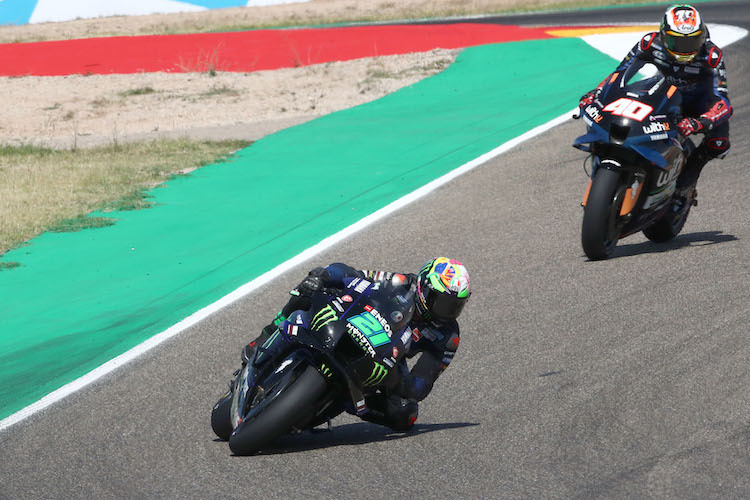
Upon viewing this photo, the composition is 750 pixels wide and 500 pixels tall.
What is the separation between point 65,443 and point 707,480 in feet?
11.1

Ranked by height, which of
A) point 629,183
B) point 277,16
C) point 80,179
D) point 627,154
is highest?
point 627,154

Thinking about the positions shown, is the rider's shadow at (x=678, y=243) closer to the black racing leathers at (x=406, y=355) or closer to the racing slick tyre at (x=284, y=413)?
the black racing leathers at (x=406, y=355)

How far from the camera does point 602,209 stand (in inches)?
328

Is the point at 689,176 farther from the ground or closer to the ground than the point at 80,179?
farther from the ground

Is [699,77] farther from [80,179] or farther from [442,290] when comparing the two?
[80,179]

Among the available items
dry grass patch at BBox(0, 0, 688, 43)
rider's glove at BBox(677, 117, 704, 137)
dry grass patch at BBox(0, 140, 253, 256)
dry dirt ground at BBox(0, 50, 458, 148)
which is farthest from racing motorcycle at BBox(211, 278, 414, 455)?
dry grass patch at BBox(0, 0, 688, 43)

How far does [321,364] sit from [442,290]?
0.80 metres

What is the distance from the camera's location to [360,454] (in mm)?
5379

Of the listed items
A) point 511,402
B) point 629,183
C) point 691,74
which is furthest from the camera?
point 691,74

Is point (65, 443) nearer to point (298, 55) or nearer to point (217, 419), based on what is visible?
point (217, 419)

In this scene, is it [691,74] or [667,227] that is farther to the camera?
[667,227]

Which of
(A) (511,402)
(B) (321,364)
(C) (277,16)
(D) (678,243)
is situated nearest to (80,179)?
(D) (678,243)

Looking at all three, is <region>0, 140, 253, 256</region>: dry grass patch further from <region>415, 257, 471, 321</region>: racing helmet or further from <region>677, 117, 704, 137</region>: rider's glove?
<region>677, 117, 704, 137</region>: rider's glove

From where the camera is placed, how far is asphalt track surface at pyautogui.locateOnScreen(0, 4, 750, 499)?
494 cm
